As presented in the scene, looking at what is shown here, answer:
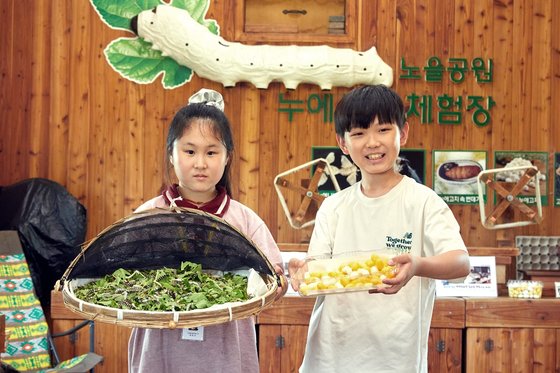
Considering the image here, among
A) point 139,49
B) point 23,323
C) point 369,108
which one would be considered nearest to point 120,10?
point 139,49

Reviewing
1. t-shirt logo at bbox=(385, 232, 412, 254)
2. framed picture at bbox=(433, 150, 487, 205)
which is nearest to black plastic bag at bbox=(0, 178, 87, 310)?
framed picture at bbox=(433, 150, 487, 205)

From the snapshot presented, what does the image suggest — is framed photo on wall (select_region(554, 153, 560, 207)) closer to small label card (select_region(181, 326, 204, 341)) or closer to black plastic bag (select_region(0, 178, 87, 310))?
black plastic bag (select_region(0, 178, 87, 310))

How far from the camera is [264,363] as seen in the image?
436 centimetres

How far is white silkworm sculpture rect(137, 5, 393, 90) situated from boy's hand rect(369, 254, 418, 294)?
3.04 meters

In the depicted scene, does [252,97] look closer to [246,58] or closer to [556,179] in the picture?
[246,58]

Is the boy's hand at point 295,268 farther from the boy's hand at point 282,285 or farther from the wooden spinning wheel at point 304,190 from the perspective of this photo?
the wooden spinning wheel at point 304,190

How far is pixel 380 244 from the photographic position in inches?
85.1

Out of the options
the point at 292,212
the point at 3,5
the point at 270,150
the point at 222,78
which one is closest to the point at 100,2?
the point at 3,5

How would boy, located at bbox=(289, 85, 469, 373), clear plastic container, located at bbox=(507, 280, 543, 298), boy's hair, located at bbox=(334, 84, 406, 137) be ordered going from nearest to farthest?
boy, located at bbox=(289, 85, 469, 373), boy's hair, located at bbox=(334, 84, 406, 137), clear plastic container, located at bbox=(507, 280, 543, 298)

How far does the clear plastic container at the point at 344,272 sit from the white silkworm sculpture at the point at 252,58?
2860 mm

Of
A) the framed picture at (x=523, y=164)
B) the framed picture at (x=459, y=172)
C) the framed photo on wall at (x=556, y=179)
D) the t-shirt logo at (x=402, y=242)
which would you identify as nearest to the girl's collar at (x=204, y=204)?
the t-shirt logo at (x=402, y=242)

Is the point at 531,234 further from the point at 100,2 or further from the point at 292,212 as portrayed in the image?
the point at 100,2

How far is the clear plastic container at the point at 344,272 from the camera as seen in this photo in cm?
197

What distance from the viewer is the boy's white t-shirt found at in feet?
6.88
